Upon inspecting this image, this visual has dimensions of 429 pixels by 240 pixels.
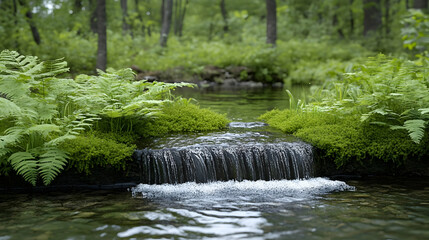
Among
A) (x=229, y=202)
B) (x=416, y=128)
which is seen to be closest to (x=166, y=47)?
(x=416, y=128)

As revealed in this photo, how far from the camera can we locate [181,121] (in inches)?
318

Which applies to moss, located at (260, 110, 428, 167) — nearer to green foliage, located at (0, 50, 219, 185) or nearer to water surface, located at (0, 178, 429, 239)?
water surface, located at (0, 178, 429, 239)

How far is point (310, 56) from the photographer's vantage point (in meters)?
25.3

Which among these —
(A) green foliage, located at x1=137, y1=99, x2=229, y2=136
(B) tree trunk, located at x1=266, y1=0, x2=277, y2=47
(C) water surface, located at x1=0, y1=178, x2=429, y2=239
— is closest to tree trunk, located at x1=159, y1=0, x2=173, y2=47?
(B) tree trunk, located at x1=266, y1=0, x2=277, y2=47

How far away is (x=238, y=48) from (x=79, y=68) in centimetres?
990

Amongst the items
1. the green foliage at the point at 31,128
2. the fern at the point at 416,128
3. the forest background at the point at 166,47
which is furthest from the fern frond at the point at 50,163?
the forest background at the point at 166,47

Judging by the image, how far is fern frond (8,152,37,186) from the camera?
5.41 m

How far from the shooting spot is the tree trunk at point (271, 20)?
77.7ft

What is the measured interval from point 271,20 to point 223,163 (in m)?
19.2

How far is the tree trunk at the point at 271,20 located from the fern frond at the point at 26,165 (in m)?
20.2

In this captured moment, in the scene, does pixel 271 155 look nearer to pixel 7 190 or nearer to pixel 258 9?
pixel 7 190

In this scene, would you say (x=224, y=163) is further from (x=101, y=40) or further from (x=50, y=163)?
(x=101, y=40)

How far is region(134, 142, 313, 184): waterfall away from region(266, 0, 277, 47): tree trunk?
18.5 meters

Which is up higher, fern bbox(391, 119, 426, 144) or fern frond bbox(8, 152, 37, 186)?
fern bbox(391, 119, 426, 144)
